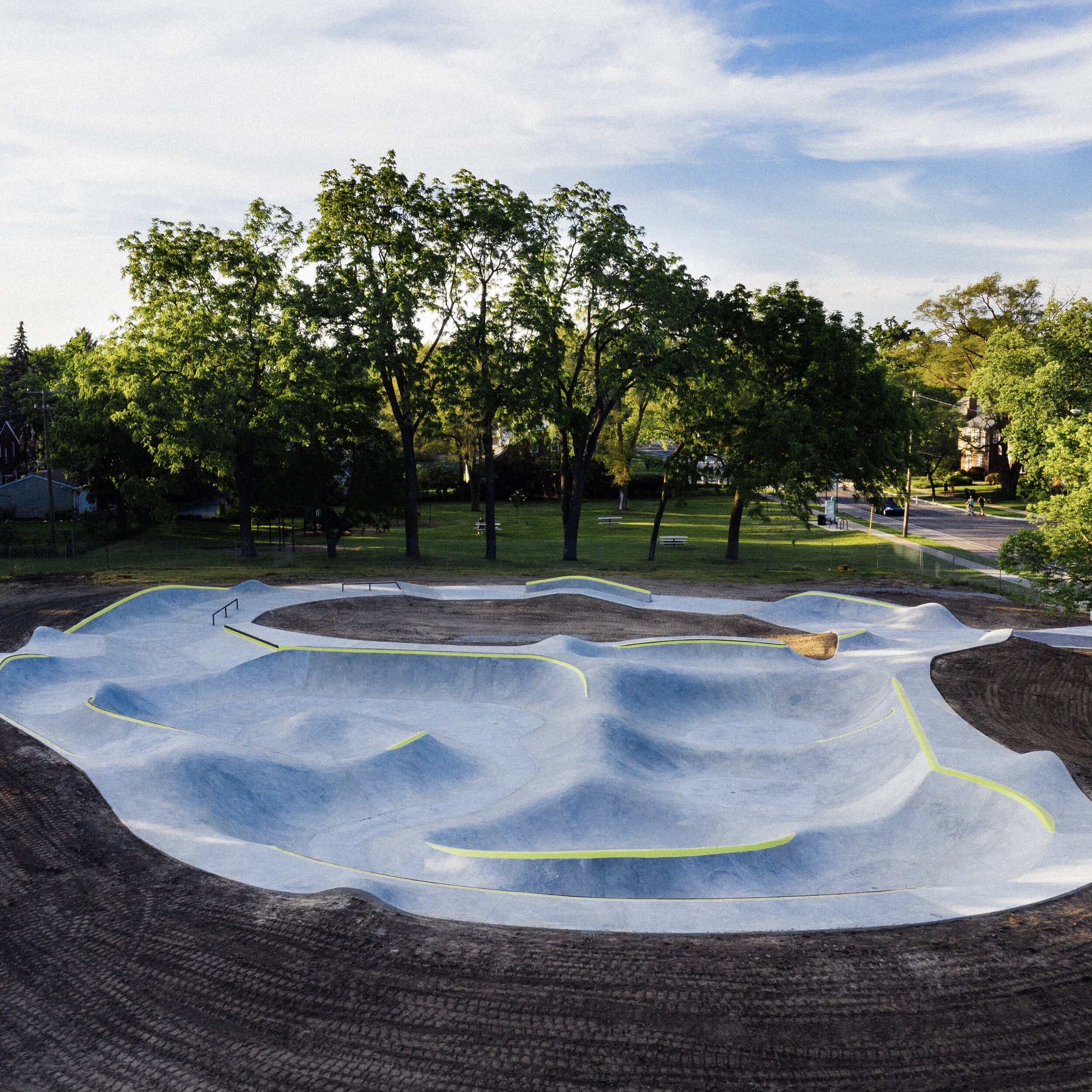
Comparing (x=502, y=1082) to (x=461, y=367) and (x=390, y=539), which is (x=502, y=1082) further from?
(x=390, y=539)

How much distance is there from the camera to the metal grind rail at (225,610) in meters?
30.9

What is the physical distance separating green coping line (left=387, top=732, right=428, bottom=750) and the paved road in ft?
145

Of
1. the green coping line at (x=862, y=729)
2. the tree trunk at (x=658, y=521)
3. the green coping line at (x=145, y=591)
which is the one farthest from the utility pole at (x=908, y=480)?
the green coping line at (x=145, y=591)

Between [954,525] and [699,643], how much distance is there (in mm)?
49661

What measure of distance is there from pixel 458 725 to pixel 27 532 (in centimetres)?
4564

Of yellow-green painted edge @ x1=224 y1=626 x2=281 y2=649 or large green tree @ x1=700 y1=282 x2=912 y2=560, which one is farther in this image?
large green tree @ x1=700 y1=282 x2=912 y2=560

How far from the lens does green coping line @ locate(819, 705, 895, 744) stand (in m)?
20.2

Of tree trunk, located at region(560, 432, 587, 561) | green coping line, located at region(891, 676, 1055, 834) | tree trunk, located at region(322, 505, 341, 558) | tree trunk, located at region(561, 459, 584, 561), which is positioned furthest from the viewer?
tree trunk, located at region(322, 505, 341, 558)

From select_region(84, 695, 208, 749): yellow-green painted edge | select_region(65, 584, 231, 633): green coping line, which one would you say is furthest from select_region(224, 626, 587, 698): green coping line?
select_region(65, 584, 231, 633): green coping line

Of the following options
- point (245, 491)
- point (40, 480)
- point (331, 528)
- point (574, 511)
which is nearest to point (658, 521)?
point (574, 511)

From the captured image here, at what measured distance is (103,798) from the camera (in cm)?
1571

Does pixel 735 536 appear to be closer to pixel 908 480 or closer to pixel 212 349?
pixel 908 480

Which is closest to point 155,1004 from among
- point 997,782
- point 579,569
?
point 997,782

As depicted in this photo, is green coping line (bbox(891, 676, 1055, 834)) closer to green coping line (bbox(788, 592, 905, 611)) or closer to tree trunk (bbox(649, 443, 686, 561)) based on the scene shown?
green coping line (bbox(788, 592, 905, 611))
